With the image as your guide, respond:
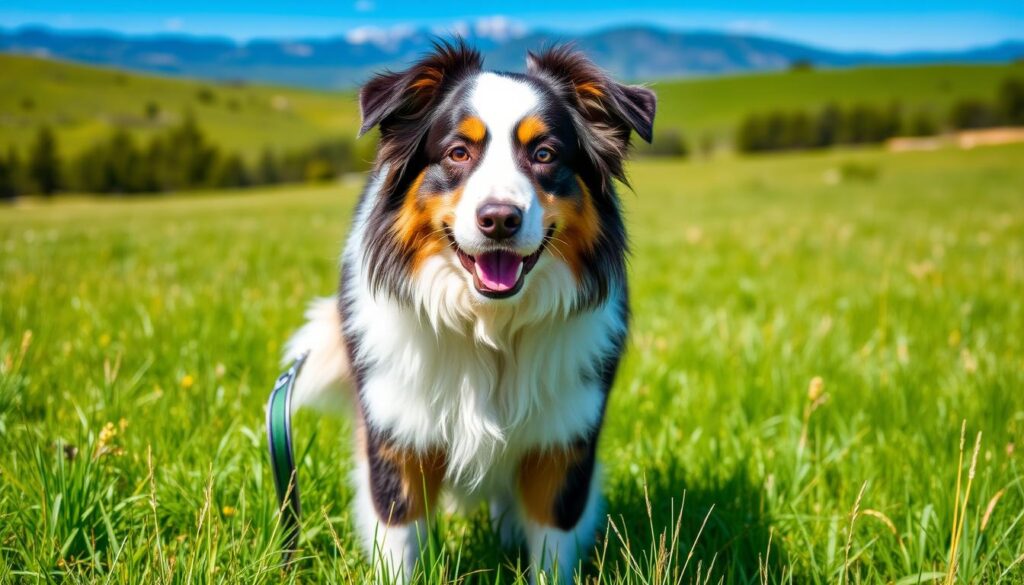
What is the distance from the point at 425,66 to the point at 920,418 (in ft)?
9.43

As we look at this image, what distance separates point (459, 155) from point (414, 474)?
1114 millimetres

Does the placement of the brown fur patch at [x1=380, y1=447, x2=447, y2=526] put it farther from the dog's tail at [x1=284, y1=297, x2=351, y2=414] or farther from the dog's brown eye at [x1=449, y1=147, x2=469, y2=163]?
the dog's brown eye at [x1=449, y1=147, x2=469, y2=163]

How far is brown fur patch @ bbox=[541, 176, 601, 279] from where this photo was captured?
2.41 meters

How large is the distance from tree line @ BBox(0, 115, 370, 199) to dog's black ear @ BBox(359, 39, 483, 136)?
59.4m

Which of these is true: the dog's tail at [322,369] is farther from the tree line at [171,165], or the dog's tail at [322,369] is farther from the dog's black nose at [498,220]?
the tree line at [171,165]

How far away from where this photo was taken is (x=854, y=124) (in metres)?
63.7

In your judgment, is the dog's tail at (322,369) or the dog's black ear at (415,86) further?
the dog's tail at (322,369)

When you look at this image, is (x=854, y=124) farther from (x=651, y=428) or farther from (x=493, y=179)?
(x=493, y=179)

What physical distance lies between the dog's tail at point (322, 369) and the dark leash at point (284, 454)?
1.63 ft

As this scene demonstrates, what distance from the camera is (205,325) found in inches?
178

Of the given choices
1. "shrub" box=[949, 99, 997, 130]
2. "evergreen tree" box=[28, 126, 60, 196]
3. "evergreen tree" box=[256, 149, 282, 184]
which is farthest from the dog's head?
"shrub" box=[949, 99, 997, 130]

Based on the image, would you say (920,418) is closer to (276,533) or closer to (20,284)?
(276,533)

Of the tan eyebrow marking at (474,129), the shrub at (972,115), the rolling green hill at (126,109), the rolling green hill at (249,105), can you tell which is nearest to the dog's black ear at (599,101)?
the tan eyebrow marking at (474,129)

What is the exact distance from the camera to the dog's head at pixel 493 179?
2.35m
